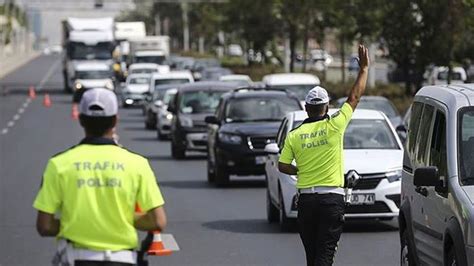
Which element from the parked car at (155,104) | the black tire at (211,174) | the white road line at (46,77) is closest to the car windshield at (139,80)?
the parked car at (155,104)

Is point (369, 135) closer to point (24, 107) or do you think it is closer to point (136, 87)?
point (136, 87)

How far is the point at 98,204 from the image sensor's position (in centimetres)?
712

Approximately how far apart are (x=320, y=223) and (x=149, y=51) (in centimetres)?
7402

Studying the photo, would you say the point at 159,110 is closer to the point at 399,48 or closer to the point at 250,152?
the point at 399,48

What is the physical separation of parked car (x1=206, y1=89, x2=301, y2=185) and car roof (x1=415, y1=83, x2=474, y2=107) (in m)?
12.0

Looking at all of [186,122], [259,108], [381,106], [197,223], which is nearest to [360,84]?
[197,223]

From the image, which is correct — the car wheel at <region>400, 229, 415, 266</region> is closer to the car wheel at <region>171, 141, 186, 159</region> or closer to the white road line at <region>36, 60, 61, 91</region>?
the car wheel at <region>171, 141, 186, 159</region>

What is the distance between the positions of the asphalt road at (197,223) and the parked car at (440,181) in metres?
2.68

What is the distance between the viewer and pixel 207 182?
25.7 m

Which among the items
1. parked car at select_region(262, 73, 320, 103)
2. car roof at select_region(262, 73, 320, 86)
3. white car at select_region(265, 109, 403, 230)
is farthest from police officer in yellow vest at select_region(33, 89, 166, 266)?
car roof at select_region(262, 73, 320, 86)

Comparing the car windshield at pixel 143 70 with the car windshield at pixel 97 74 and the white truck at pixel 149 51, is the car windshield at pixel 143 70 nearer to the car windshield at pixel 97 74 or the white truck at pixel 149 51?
the car windshield at pixel 97 74

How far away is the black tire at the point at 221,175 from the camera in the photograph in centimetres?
2447

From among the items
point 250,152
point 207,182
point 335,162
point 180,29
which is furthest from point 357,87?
point 180,29

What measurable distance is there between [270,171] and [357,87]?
299 inches
